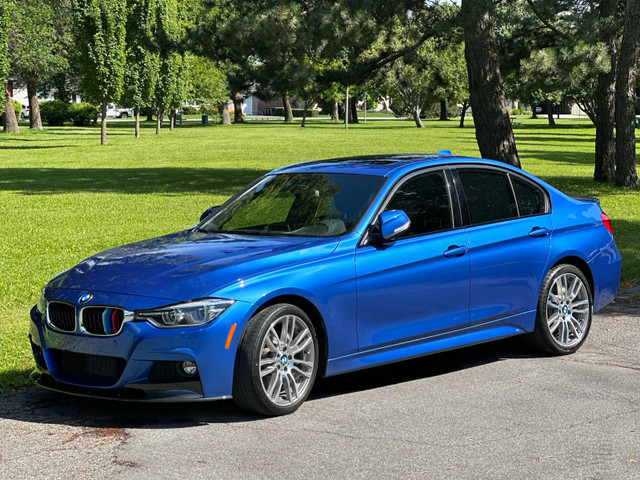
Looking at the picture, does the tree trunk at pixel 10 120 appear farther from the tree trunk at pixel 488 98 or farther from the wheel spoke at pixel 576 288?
the wheel spoke at pixel 576 288

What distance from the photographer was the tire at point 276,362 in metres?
5.70

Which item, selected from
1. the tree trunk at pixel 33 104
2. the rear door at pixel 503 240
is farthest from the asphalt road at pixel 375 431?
the tree trunk at pixel 33 104

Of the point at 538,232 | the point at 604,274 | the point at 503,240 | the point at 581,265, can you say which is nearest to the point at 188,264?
the point at 503,240

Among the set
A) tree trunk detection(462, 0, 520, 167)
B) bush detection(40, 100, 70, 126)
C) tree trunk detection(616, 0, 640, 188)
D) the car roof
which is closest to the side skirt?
the car roof

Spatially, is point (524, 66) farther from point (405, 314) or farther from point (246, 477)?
point (246, 477)

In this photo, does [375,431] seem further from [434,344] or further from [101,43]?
[101,43]

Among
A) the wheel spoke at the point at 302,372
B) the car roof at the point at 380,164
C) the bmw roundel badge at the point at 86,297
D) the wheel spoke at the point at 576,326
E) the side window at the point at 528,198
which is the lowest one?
the wheel spoke at the point at 576,326

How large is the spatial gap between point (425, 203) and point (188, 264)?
1849 millimetres

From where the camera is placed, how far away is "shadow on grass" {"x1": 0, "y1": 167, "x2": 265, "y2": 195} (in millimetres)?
24500

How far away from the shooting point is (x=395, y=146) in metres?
46.8

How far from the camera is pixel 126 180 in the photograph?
27484 mm

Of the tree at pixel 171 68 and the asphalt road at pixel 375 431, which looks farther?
the tree at pixel 171 68

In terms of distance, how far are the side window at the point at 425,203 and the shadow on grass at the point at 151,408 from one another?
1.08 metres

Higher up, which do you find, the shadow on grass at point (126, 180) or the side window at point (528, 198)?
the side window at point (528, 198)
